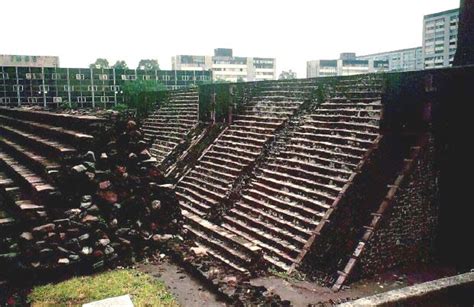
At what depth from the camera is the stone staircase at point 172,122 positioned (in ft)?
60.0

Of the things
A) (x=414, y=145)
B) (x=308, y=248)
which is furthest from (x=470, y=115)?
(x=308, y=248)

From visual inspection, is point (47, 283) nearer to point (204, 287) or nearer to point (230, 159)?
point (204, 287)

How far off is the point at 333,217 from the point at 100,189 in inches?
206

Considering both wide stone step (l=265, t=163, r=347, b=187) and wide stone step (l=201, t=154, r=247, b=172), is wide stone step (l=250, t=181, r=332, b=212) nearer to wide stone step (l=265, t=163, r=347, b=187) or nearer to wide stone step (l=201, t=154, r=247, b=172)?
wide stone step (l=265, t=163, r=347, b=187)

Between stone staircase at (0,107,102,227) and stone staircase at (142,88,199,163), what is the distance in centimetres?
614

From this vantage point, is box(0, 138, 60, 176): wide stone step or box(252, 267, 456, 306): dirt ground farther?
box(0, 138, 60, 176): wide stone step

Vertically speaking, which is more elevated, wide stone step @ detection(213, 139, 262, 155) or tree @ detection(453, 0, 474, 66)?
tree @ detection(453, 0, 474, 66)

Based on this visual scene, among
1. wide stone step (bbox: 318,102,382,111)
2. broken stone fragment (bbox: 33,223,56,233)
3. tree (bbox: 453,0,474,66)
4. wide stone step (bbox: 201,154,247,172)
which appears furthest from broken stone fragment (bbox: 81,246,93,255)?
tree (bbox: 453,0,474,66)

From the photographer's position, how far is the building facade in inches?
2156

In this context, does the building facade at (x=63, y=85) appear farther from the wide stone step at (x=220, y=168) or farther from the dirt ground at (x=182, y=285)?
the dirt ground at (x=182, y=285)

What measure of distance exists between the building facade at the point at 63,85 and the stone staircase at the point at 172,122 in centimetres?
3420

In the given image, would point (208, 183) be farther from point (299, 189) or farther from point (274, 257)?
point (274, 257)

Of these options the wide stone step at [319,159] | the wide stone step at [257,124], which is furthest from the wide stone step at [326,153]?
the wide stone step at [257,124]

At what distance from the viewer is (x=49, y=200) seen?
7.27 m
